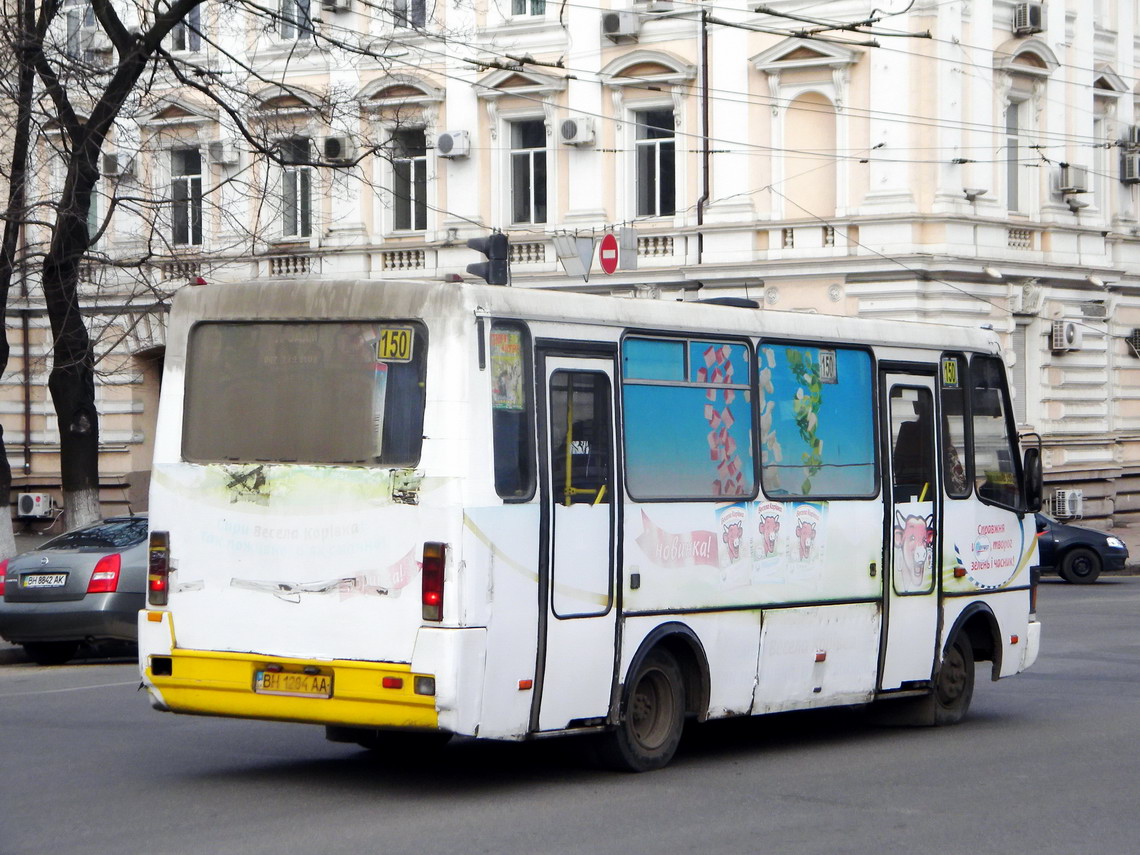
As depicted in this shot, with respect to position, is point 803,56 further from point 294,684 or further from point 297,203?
point 294,684

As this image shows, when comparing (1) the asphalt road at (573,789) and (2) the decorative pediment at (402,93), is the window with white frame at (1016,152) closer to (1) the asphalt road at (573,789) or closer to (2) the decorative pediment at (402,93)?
(2) the decorative pediment at (402,93)

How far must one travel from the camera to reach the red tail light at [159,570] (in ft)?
32.2

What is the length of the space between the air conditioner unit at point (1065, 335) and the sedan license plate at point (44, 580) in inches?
891

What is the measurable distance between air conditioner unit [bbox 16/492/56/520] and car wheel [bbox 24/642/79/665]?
21.2m

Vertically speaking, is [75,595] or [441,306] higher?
[441,306]

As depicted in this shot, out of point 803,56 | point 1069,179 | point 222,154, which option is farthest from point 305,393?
point 222,154

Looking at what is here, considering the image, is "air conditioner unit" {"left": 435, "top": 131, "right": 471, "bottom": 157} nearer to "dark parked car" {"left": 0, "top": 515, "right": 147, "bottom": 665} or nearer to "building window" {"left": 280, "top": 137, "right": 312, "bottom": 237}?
"building window" {"left": 280, "top": 137, "right": 312, "bottom": 237}

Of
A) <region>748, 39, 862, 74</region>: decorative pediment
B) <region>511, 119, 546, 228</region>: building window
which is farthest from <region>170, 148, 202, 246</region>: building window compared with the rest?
<region>748, 39, 862, 74</region>: decorative pediment

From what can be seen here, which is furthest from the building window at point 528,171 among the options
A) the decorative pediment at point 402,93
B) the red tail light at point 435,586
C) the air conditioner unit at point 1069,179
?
the red tail light at point 435,586

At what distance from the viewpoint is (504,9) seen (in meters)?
35.1

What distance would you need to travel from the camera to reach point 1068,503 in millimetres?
34844

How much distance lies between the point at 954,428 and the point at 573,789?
4352mm

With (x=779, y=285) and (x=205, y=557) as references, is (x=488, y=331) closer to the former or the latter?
(x=205, y=557)

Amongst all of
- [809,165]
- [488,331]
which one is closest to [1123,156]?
[809,165]
